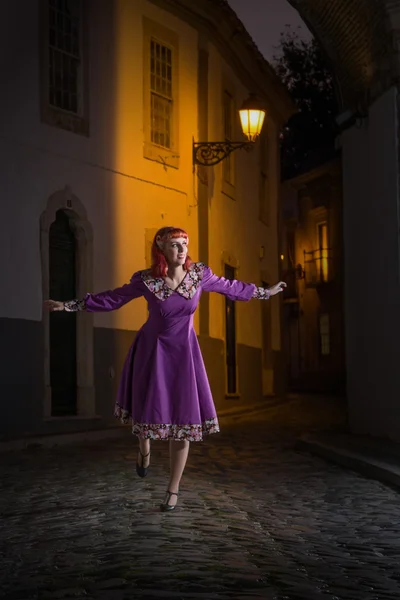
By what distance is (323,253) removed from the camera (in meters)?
43.6

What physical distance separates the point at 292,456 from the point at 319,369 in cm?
3145

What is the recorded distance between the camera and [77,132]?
16609 mm

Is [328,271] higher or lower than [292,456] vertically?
higher

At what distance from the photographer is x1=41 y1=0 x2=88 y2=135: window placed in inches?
630

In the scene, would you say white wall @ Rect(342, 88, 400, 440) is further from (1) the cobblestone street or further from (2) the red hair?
(2) the red hair

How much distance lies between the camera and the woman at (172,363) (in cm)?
780

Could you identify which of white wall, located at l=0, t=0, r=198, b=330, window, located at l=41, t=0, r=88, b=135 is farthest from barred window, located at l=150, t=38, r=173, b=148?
window, located at l=41, t=0, r=88, b=135

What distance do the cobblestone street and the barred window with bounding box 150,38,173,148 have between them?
8128 mm

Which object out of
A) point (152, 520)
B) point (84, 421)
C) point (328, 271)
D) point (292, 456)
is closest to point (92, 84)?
point (84, 421)

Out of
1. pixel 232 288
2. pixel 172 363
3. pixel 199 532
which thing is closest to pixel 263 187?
pixel 232 288

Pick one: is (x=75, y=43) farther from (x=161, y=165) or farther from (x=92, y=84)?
(x=161, y=165)

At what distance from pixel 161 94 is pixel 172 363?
1187 centimetres

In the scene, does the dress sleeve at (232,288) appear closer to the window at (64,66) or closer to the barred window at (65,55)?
the window at (64,66)

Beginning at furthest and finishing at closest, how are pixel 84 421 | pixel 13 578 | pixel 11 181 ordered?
pixel 84 421, pixel 11 181, pixel 13 578
